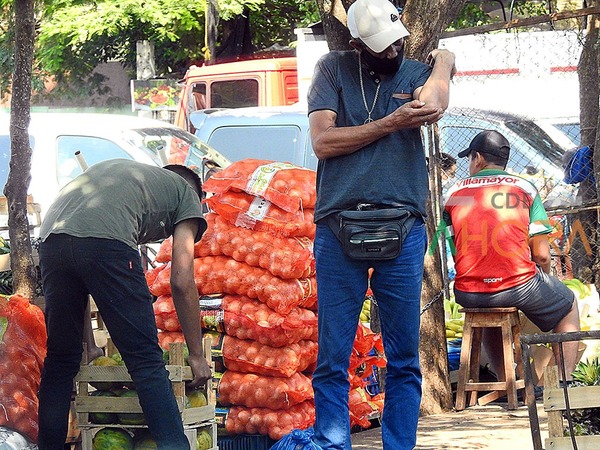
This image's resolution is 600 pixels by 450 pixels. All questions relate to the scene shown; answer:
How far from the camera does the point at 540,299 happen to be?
6.99m

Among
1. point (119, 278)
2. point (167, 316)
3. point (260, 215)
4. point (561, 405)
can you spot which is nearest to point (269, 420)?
point (167, 316)

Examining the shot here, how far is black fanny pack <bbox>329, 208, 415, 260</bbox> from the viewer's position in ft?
14.6

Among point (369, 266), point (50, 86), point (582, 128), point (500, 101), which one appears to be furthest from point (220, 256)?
point (50, 86)

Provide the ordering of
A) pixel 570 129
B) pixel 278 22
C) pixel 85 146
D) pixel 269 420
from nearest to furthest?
pixel 269 420
pixel 85 146
pixel 570 129
pixel 278 22

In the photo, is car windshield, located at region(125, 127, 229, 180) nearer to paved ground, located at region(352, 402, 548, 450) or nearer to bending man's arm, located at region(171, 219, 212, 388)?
paved ground, located at region(352, 402, 548, 450)

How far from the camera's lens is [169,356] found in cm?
507

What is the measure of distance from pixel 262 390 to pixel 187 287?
3.46ft

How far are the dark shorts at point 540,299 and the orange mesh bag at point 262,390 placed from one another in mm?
1807

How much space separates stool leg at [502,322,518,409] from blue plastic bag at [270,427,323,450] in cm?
257

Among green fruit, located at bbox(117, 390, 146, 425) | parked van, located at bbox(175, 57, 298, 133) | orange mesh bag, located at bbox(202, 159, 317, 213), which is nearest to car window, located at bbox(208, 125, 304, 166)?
parked van, located at bbox(175, 57, 298, 133)

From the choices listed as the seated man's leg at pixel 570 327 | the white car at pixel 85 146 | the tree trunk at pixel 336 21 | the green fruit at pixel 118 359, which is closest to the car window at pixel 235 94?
the white car at pixel 85 146

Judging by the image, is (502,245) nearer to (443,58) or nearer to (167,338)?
(167,338)

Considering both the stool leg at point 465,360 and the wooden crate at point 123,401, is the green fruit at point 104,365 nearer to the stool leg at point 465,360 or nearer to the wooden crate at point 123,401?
the wooden crate at point 123,401

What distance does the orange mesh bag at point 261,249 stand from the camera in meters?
5.76
